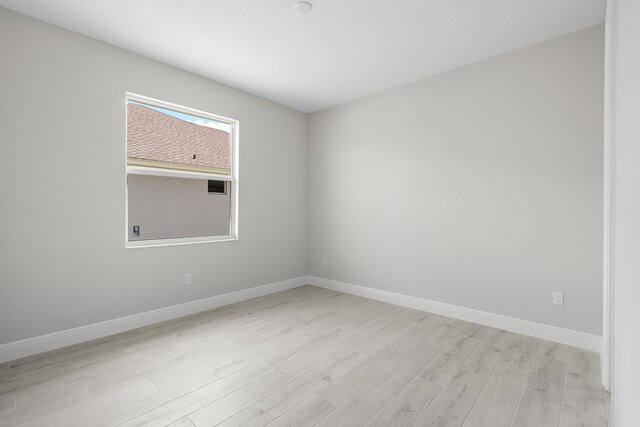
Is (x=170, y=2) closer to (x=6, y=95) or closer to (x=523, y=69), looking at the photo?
(x=6, y=95)

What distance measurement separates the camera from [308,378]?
6.91 feet

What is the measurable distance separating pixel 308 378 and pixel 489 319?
205 centimetres

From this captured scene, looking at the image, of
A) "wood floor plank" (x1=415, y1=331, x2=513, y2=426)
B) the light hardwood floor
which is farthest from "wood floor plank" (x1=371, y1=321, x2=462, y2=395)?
"wood floor plank" (x1=415, y1=331, x2=513, y2=426)

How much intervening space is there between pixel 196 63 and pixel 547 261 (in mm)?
3996

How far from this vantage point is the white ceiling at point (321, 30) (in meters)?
2.29

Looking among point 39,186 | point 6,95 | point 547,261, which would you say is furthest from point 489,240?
point 6,95

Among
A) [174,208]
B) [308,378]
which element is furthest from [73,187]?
[308,378]

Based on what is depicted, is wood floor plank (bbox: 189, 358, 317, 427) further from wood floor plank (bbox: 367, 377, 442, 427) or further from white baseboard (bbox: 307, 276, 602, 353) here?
white baseboard (bbox: 307, 276, 602, 353)

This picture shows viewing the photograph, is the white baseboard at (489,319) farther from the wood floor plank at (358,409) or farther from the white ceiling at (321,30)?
the white ceiling at (321,30)

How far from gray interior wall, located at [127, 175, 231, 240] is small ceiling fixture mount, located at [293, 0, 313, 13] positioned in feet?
7.24

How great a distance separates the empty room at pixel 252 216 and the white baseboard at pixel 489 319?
2 centimetres

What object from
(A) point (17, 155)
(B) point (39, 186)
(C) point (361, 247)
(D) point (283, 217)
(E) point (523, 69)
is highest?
(E) point (523, 69)

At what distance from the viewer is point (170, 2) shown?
226 centimetres

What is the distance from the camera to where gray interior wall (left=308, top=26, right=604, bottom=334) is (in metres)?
2.58
